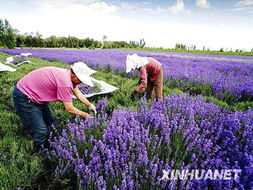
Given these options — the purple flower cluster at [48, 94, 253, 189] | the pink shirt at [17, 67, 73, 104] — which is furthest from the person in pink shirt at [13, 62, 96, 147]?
the purple flower cluster at [48, 94, 253, 189]

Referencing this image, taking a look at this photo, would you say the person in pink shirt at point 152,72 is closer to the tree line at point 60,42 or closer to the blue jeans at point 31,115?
the blue jeans at point 31,115

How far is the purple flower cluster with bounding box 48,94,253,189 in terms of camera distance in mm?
1445

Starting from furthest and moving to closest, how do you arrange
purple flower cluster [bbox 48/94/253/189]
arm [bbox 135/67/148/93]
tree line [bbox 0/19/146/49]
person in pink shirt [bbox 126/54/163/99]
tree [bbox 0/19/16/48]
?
tree line [bbox 0/19/146/49]
tree [bbox 0/19/16/48]
person in pink shirt [bbox 126/54/163/99]
arm [bbox 135/67/148/93]
purple flower cluster [bbox 48/94/253/189]

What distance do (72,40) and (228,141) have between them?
44.4m

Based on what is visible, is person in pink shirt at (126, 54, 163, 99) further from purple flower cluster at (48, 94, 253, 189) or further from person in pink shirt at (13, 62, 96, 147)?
person in pink shirt at (13, 62, 96, 147)

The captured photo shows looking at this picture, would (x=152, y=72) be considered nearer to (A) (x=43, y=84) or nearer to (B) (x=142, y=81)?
(B) (x=142, y=81)

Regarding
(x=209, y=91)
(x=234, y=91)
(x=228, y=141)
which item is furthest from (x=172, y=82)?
(x=228, y=141)

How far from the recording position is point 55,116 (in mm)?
3133

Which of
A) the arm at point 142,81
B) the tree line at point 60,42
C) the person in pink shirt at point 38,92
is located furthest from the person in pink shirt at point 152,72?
the tree line at point 60,42

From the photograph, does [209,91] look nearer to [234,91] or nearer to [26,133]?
[234,91]

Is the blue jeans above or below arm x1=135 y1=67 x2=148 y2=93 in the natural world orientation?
below

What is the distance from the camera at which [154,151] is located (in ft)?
5.65

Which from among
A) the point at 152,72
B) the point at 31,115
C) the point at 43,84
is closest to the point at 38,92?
the point at 43,84

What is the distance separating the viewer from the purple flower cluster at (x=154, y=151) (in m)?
1.45
